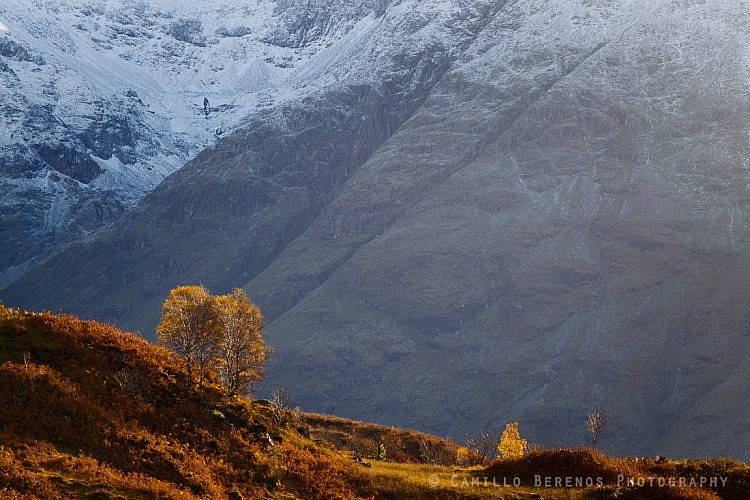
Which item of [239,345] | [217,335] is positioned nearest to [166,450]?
[217,335]

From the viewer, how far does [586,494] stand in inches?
1449

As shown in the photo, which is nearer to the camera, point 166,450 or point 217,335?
point 166,450

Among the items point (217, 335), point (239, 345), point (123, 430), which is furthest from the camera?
point (239, 345)

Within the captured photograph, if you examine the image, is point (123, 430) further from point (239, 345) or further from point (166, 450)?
point (239, 345)

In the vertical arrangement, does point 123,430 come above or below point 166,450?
above

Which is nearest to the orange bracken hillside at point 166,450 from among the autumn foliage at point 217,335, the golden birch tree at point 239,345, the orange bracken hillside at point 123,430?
the orange bracken hillside at point 123,430

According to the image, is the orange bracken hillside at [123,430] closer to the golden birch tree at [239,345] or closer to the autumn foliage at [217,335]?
the autumn foliage at [217,335]

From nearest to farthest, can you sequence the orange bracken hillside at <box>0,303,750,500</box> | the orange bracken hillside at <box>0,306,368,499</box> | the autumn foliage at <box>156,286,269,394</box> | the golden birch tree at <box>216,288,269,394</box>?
the orange bracken hillside at <box>0,306,368,499</box>
the orange bracken hillside at <box>0,303,750,500</box>
the autumn foliage at <box>156,286,269,394</box>
the golden birch tree at <box>216,288,269,394</box>

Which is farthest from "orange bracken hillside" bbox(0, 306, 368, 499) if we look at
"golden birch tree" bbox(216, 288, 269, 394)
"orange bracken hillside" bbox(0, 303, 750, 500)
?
"golden birch tree" bbox(216, 288, 269, 394)

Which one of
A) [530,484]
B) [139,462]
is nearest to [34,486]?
[139,462]

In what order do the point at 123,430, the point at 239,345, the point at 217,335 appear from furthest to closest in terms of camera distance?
1. the point at 239,345
2. the point at 217,335
3. the point at 123,430

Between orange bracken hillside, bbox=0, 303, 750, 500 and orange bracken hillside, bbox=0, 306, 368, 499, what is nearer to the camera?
orange bracken hillside, bbox=0, 306, 368, 499

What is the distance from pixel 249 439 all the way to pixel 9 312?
626 inches

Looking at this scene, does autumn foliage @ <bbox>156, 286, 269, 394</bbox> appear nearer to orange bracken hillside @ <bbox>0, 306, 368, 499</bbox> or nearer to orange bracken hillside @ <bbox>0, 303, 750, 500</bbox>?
orange bracken hillside @ <bbox>0, 303, 750, 500</bbox>
